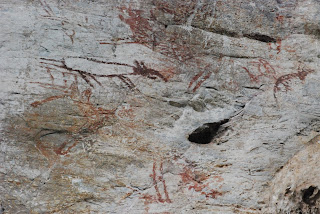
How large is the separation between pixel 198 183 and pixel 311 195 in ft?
4.31

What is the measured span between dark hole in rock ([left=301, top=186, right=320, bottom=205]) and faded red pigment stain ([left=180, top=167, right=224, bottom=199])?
3.21ft

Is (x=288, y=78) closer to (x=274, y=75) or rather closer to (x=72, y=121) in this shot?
(x=274, y=75)

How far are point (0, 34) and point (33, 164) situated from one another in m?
1.93

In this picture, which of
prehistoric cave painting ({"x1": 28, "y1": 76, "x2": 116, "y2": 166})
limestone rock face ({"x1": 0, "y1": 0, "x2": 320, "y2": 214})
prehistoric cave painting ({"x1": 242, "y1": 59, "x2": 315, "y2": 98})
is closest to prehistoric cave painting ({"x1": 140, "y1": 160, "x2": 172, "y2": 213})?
limestone rock face ({"x1": 0, "y1": 0, "x2": 320, "y2": 214})

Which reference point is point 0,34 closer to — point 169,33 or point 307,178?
point 169,33

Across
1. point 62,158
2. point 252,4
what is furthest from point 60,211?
point 252,4

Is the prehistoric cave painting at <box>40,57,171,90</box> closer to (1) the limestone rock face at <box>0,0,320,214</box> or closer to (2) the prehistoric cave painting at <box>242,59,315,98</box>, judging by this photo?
(1) the limestone rock face at <box>0,0,320,214</box>

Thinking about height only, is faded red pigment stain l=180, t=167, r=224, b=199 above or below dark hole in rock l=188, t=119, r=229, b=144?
below

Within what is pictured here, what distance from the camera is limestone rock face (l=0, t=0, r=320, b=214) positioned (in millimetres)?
3801

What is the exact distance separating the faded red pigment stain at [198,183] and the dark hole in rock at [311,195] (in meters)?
0.98

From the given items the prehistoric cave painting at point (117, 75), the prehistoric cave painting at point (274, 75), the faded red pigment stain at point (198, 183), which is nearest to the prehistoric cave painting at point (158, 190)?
the faded red pigment stain at point (198, 183)

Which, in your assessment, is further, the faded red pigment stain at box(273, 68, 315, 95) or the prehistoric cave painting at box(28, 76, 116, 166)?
the faded red pigment stain at box(273, 68, 315, 95)

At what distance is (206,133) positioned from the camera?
4355 mm

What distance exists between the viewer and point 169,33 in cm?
484
